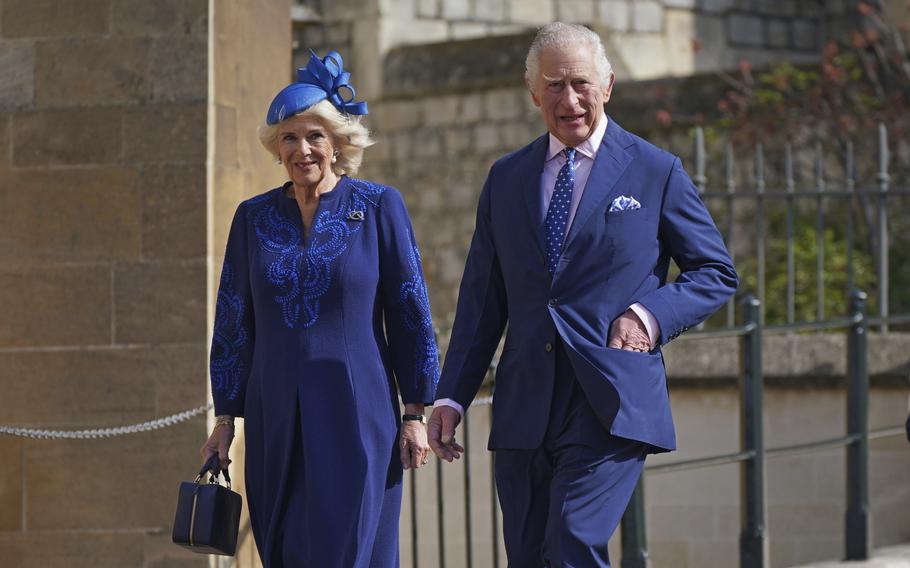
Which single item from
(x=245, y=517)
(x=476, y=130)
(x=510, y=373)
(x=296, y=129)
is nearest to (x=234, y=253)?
(x=296, y=129)

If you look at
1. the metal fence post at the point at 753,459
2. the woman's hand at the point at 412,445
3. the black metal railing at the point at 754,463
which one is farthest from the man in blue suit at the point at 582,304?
the metal fence post at the point at 753,459

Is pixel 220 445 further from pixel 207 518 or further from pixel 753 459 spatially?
pixel 753 459

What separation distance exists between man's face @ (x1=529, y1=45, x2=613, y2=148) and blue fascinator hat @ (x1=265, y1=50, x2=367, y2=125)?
1.86ft

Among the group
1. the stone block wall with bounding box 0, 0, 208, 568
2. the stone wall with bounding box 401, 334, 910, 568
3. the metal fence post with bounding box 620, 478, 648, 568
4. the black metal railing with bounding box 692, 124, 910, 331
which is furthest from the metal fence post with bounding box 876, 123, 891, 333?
the stone block wall with bounding box 0, 0, 208, 568

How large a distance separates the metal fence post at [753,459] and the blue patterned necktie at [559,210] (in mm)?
2829

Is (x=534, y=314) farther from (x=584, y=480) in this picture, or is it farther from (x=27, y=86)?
(x=27, y=86)

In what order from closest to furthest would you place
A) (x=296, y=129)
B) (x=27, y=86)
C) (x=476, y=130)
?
(x=296, y=129) < (x=27, y=86) < (x=476, y=130)

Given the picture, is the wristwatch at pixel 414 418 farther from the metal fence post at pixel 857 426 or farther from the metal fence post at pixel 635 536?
the metal fence post at pixel 857 426

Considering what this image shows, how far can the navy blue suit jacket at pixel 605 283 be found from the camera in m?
4.19

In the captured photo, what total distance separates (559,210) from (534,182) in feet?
0.31

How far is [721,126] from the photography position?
13.1 metres

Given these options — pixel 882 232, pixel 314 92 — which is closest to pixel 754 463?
pixel 882 232

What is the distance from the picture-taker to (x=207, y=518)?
457 cm

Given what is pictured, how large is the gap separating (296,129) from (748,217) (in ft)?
26.1
